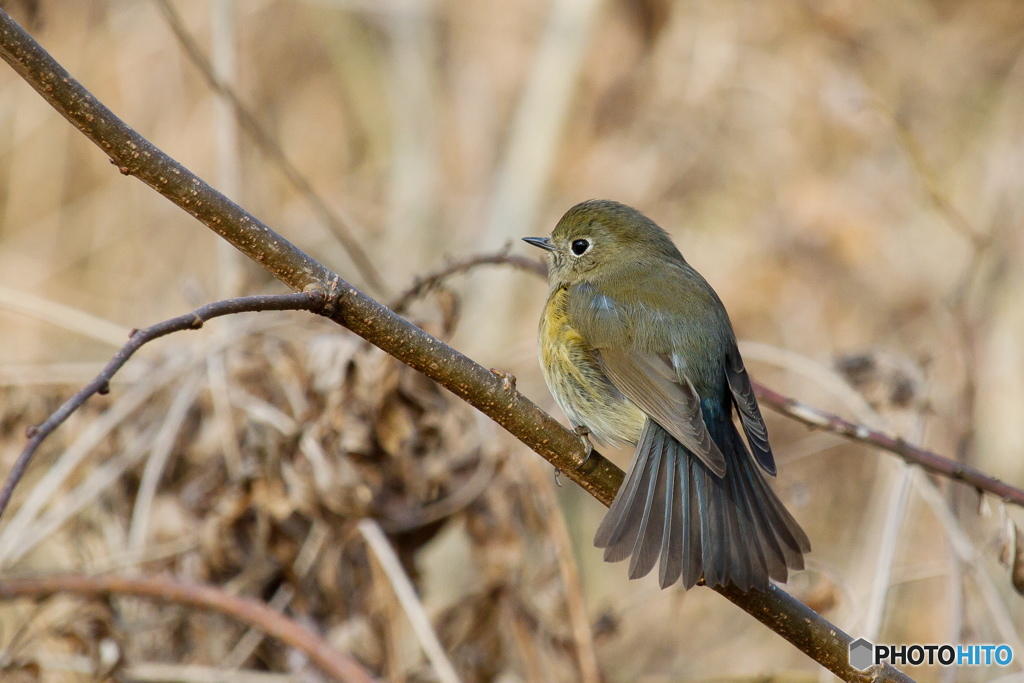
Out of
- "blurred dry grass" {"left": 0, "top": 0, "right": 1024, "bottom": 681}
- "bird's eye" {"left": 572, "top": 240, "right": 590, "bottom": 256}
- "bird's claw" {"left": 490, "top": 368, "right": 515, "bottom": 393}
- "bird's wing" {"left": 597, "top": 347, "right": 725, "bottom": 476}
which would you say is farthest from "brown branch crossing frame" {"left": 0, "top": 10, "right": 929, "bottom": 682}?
"bird's eye" {"left": 572, "top": 240, "right": 590, "bottom": 256}

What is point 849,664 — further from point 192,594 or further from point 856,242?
point 856,242

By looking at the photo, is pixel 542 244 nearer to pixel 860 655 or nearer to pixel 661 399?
pixel 661 399

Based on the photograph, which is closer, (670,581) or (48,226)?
(670,581)

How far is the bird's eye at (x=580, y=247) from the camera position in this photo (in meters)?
3.34

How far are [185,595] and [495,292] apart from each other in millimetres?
2996

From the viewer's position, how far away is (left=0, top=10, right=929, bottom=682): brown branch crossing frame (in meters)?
1.60

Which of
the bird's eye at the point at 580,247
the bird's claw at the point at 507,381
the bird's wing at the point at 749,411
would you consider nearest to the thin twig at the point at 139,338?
the bird's claw at the point at 507,381

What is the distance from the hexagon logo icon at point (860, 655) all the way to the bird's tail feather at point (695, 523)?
195mm

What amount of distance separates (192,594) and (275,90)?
18.6ft

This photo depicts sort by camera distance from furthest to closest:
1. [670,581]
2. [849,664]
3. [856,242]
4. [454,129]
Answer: [454,129], [856,242], [670,581], [849,664]

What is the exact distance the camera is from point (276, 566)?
3.19 m

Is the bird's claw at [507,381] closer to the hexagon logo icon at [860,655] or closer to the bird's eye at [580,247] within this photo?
the hexagon logo icon at [860,655]

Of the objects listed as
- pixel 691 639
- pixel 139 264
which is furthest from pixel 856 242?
pixel 139 264

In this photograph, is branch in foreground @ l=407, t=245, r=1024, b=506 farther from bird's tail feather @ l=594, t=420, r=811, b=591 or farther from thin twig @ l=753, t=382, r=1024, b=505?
bird's tail feather @ l=594, t=420, r=811, b=591
